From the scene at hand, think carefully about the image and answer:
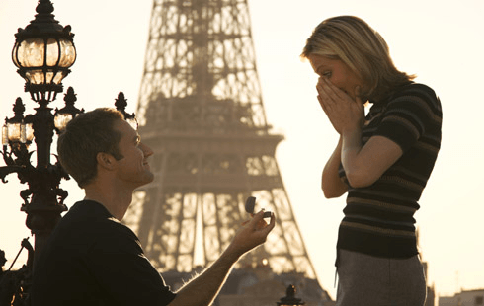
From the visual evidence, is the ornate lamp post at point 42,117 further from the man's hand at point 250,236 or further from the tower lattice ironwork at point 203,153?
the tower lattice ironwork at point 203,153

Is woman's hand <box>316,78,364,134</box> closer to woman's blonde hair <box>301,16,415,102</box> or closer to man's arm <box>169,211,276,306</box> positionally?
woman's blonde hair <box>301,16,415,102</box>

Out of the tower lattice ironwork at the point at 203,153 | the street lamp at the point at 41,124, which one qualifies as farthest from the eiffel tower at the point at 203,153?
the street lamp at the point at 41,124

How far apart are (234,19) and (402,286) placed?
79.8m

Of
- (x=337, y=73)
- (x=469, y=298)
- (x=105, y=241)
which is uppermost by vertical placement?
(x=469, y=298)

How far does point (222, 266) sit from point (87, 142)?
0.90 metres

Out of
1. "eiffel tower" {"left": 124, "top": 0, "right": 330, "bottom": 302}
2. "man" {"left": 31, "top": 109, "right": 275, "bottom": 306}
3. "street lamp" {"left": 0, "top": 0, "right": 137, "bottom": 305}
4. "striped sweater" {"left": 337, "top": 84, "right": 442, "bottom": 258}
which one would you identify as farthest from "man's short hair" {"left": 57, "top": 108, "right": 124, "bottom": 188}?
"eiffel tower" {"left": 124, "top": 0, "right": 330, "bottom": 302}

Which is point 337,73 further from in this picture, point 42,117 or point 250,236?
point 42,117

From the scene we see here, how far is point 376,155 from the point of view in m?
7.50

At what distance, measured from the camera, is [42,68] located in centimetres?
1700

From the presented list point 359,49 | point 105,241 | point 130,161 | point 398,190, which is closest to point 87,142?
point 130,161

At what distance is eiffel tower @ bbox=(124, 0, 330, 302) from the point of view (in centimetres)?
8456

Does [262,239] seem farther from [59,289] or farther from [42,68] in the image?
[42,68]

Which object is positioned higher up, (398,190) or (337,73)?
(337,73)

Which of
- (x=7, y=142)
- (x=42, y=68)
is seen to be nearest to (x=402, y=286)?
(x=42, y=68)
